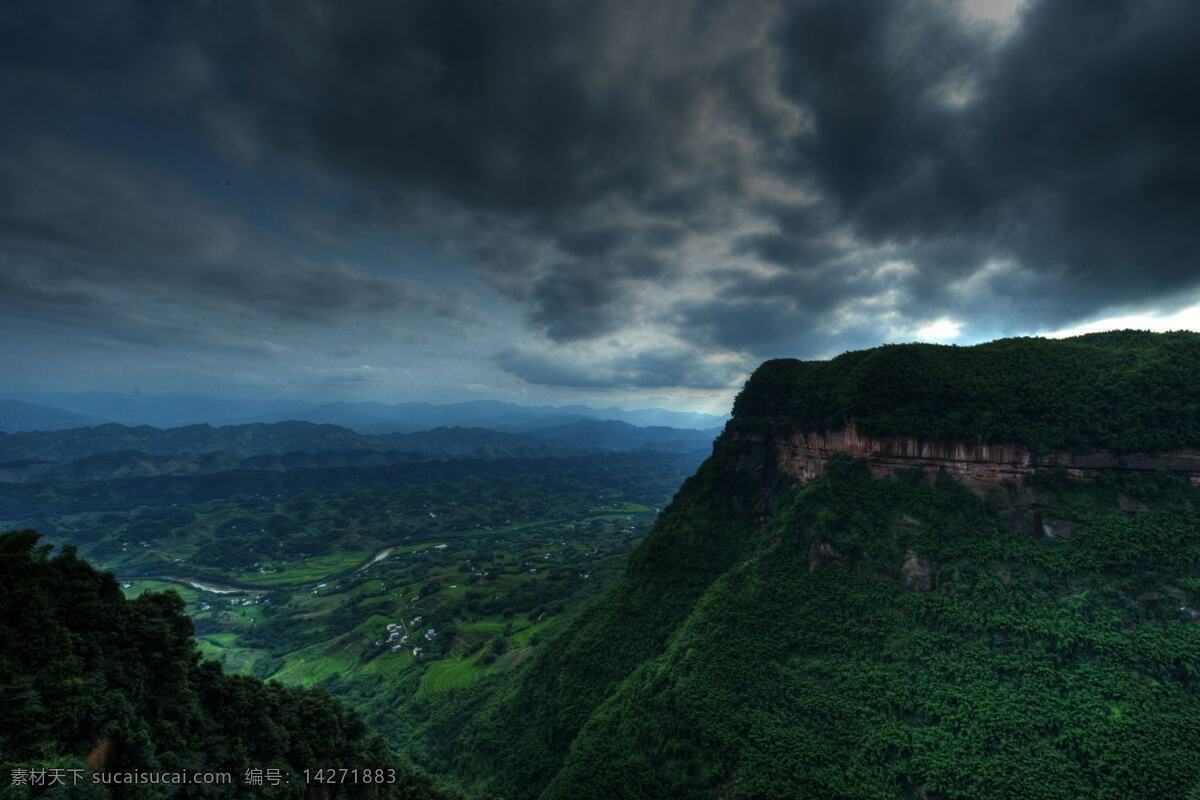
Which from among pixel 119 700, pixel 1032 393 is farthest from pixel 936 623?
pixel 119 700

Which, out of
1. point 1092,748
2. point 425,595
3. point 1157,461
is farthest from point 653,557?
point 425,595

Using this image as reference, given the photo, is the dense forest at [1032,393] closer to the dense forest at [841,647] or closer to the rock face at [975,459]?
the dense forest at [841,647]

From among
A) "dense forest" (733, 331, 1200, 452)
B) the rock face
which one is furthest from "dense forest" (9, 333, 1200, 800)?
the rock face

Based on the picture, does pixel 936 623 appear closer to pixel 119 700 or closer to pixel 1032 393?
pixel 1032 393

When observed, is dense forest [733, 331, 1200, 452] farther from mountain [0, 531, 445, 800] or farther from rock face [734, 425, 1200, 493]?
mountain [0, 531, 445, 800]

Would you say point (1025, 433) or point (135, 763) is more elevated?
point (1025, 433)

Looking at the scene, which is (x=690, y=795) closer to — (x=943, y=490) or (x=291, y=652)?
(x=943, y=490)

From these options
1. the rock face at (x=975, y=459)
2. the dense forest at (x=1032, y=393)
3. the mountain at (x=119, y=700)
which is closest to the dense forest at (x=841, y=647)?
the mountain at (x=119, y=700)
